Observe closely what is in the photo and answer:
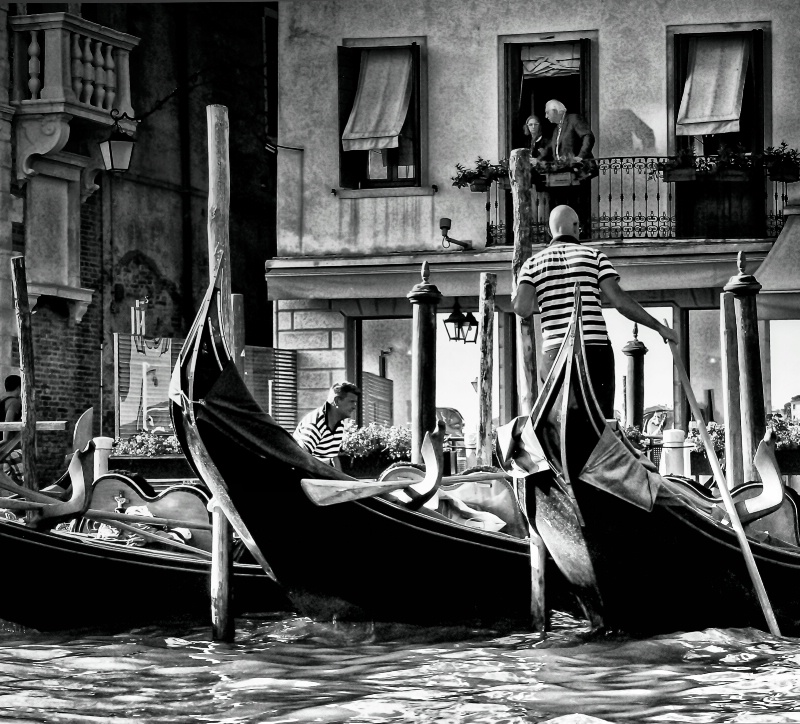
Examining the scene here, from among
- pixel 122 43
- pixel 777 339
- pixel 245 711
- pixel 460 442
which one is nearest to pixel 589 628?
pixel 245 711

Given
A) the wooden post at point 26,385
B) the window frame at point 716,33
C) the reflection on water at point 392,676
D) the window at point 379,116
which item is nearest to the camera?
the reflection on water at point 392,676

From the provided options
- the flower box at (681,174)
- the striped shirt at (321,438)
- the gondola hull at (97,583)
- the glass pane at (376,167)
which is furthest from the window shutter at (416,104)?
the gondola hull at (97,583)

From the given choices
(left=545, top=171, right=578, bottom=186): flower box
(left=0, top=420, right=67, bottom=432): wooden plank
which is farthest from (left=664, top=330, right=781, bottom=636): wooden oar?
(left=545, top=171, right=578, bottom=186): flower box

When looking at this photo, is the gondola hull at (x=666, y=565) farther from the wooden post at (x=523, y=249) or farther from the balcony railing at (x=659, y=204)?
the balcony railing at (x=659, y=204)

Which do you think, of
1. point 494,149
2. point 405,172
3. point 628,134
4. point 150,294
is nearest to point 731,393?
point 628,134

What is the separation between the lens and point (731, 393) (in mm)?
8992

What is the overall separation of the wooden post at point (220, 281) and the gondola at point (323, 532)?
150 mm

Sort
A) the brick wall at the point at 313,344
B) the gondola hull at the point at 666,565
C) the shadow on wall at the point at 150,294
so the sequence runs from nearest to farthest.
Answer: the gondola hull at the point at 666,565 → the brick wall at the point at 313,344 → the shadow on wall at the point at 150,294

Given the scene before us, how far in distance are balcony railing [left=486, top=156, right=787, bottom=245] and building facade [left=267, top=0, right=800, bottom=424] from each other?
2 centimetres

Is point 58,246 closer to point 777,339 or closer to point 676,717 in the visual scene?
point 777,339

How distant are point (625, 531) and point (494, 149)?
26.1ft

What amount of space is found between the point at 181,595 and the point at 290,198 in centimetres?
727

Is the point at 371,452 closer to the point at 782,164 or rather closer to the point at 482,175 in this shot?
the point at 482,175

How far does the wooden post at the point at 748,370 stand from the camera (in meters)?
8.89
